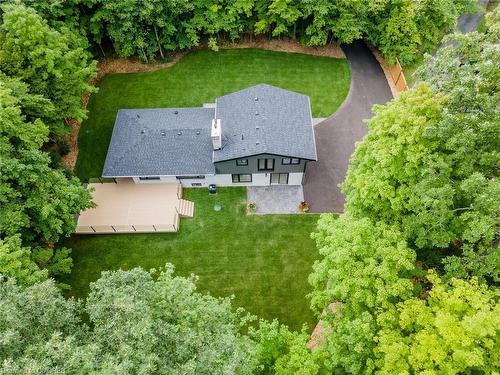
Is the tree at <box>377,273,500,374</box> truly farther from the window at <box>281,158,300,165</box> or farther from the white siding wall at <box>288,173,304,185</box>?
the white siding wall at <box>288,173,304,185</box>

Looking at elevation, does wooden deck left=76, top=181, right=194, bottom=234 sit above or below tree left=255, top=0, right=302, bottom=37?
below

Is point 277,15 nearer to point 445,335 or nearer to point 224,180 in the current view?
point 224,180

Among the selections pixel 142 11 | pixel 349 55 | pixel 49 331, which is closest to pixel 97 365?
pixel 49 331

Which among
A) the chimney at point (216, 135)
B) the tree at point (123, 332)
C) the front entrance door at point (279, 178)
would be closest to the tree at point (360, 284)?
the tree at point (123, 332)

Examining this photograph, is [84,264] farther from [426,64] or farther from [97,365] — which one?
[426,64]

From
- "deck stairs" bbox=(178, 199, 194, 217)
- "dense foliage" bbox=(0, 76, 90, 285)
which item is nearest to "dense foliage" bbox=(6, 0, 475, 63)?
"dense foliage" bbox=(0, 76, 90, 285)

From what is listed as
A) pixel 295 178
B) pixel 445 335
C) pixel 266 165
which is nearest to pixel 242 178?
pixel 266 165

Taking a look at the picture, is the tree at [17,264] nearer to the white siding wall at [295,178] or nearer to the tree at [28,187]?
the tree at [28,187]
